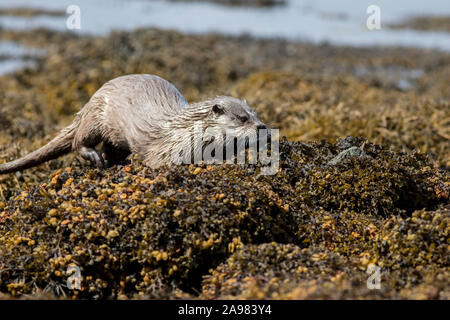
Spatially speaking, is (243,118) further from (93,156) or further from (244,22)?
(244,22)

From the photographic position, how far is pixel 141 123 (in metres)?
4.73

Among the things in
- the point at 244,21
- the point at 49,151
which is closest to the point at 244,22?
the point at 244,21

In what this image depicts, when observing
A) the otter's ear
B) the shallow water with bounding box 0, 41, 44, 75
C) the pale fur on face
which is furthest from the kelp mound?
the shallow water with bounding box 0, 41, 44, 75

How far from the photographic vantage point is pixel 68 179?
4062 mm

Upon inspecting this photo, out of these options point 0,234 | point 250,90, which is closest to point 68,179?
point 0,234

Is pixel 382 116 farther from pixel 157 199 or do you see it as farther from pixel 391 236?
pixel 157 199

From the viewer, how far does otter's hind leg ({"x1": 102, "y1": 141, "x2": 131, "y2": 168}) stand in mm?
5113

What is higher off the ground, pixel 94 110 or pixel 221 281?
pixel 94 110

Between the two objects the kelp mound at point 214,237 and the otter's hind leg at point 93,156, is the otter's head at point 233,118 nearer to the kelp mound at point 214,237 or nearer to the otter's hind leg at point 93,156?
the kelp mound at point 214,237

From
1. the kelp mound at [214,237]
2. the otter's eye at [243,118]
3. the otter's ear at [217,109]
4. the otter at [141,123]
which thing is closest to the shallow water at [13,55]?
the otter at [141,123]

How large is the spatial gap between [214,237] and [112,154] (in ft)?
6.81

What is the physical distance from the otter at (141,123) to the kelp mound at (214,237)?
417 mm
